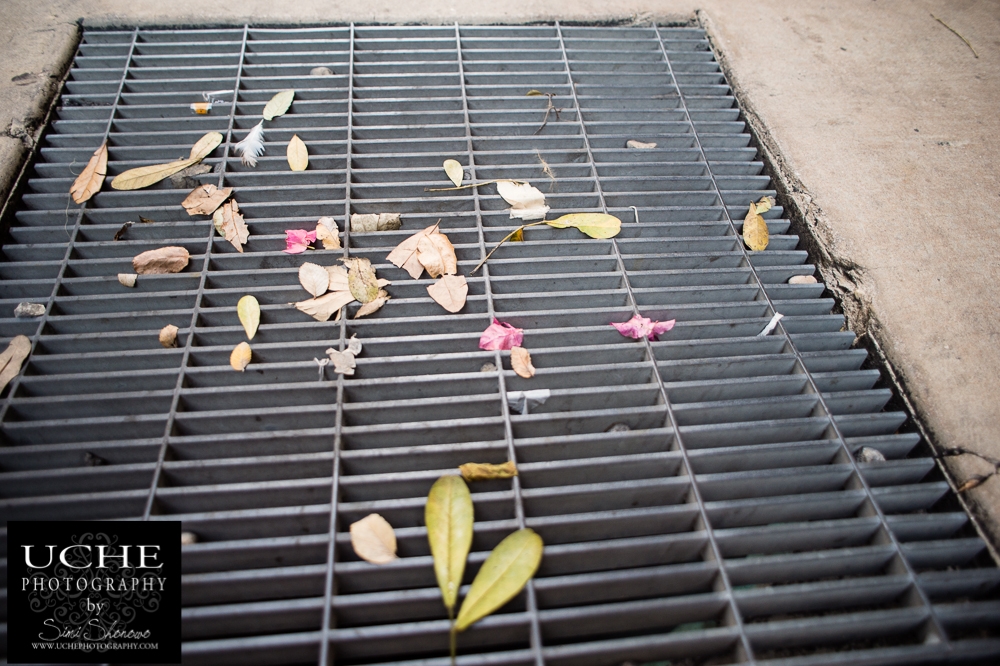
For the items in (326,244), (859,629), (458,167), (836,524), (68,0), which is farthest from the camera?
(68,0)

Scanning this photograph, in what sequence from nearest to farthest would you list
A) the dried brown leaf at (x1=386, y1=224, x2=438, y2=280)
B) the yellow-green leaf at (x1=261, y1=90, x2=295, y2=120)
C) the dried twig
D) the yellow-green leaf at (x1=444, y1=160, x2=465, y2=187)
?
the dried brown leaf at (x1=386, y1=224, x2=438, y2=280) → the yellow-green leaf at (x1=444, y1=160, x2=465, y2=187) → the yellow-green leaf at (x1=261, y1=90, x2=295, y2=120) → the dried twig

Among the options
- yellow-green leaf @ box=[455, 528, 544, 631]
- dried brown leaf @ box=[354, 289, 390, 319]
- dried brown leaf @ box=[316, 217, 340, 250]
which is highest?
dried brown leaf @ box=[316, 217, 340, 250]

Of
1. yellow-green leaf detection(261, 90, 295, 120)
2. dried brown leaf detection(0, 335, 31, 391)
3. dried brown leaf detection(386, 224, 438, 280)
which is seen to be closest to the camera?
dried brown leaf detection(0, 335, 31, 391)

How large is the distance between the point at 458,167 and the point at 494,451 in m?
0.99

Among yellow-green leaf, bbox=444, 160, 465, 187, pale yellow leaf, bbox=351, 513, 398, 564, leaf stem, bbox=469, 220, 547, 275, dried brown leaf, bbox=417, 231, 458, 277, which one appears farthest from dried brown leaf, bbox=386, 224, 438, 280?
pale yellow leaf, bbox=351, 513, 398, 564

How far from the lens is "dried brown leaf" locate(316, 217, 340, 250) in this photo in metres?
1.73

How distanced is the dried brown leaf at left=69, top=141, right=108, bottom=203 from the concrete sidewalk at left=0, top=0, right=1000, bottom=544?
0.21 m

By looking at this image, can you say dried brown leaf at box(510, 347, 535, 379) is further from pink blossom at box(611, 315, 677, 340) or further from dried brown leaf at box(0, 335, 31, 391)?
dried brown leaf at box(0, 335, 31, 391)

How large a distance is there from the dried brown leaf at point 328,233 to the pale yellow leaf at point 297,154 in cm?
26

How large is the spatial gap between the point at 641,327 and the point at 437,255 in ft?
2.02

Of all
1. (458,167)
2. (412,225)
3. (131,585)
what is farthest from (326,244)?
(131,585)

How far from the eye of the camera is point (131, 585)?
1.22 metres

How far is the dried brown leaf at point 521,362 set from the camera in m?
1.51

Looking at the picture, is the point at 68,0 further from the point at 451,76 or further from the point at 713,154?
the point at 713,154
